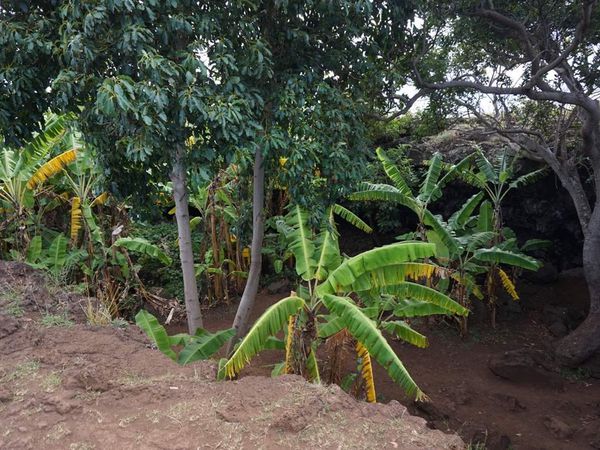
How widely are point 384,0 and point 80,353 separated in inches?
174

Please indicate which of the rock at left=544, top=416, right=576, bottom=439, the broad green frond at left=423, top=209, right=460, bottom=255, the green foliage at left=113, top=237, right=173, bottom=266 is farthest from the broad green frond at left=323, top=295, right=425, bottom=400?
the green foliage at left=113, top=237, right=173, bottom=266

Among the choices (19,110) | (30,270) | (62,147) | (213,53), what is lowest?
(30,270)

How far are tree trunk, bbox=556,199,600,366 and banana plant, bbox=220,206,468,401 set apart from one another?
11.5ft

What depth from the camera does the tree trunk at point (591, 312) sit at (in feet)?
26.7

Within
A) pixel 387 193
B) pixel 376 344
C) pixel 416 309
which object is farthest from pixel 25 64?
pixel 387 193

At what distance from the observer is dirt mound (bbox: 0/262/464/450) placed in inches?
→ 119

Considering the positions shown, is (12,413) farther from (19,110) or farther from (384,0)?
(384,0)

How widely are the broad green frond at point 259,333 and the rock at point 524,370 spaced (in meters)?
4.78

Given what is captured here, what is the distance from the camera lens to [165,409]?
3.34 meters

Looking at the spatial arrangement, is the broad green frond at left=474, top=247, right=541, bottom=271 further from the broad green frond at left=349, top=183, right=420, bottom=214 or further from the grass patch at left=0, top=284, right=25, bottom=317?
the grass patch at left=0, top=284, right=25, bottom=317

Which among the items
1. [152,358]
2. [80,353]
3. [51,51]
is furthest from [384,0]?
[80,353]

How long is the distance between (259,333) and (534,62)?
5.58 meters

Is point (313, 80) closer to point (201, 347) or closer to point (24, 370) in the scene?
point (201, 347)

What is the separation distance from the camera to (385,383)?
7.59 metres
